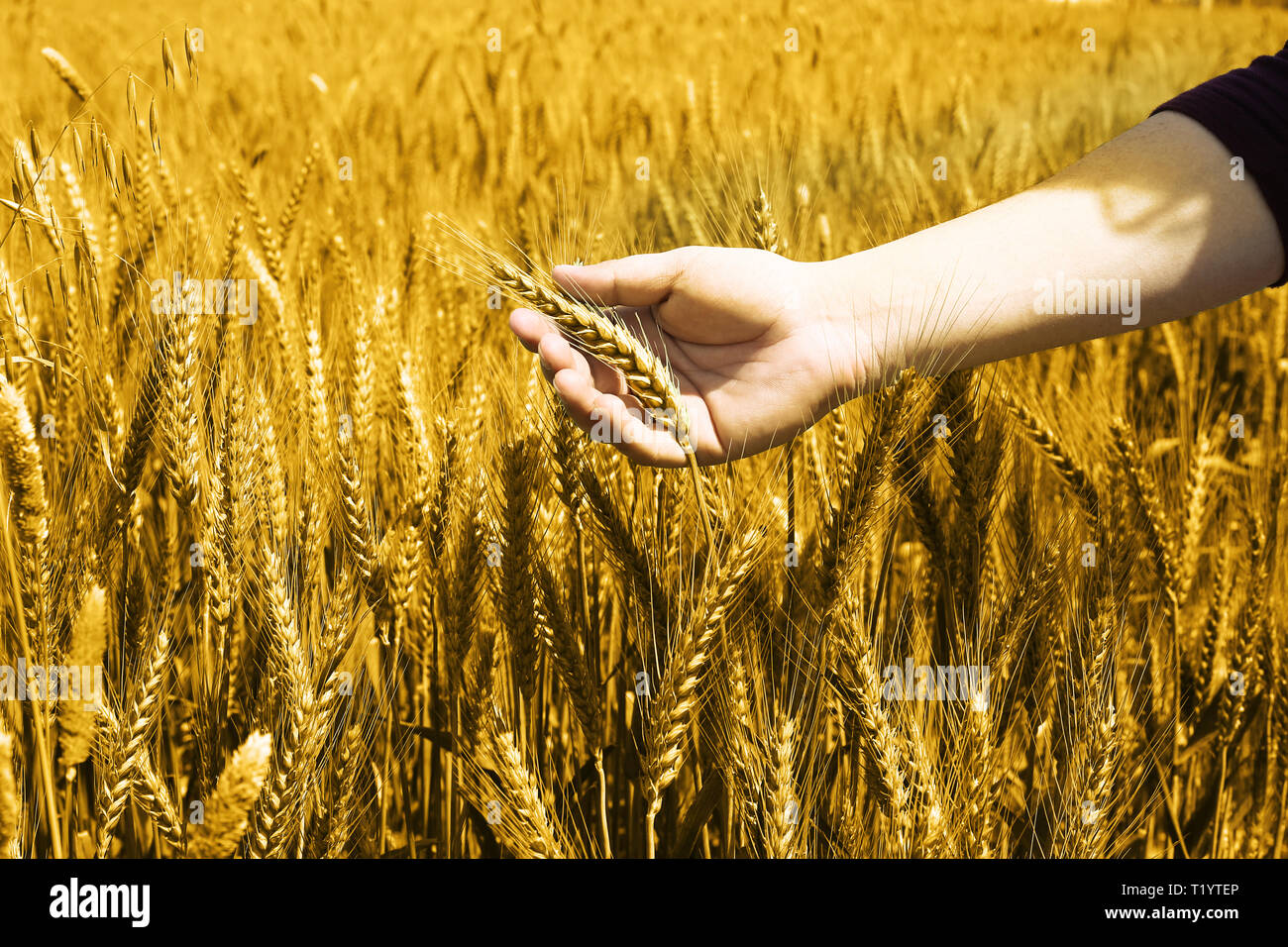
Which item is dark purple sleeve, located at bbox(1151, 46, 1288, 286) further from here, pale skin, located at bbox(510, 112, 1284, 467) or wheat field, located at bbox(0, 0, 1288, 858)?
wheat field, located at bbox(0, 0, 1288, 858)

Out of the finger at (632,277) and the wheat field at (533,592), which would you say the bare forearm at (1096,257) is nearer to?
the wheat field at (533,592)

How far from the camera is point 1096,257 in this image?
1.21 m

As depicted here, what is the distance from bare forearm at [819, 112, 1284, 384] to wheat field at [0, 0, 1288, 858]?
10 cm

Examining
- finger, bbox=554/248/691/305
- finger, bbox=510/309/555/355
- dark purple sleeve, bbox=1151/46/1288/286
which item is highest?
dark purple sleeve, bbox=1151/46/1288/286

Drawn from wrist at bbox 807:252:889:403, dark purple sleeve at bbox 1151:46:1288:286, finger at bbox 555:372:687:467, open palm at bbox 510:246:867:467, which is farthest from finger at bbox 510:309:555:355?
dark purple sleeve at bbox 1151:46:1288:286

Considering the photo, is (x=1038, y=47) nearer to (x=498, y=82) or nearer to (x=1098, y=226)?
(x=498, y=82)

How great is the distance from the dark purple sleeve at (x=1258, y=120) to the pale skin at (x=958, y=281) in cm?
2

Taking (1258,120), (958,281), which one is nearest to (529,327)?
(958,281)

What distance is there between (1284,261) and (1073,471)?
0.41 metres

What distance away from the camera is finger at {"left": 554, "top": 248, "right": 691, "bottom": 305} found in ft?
3.93

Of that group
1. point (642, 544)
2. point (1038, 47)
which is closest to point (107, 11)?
point (1038, 47)

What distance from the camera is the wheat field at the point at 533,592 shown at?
0.97 meters
